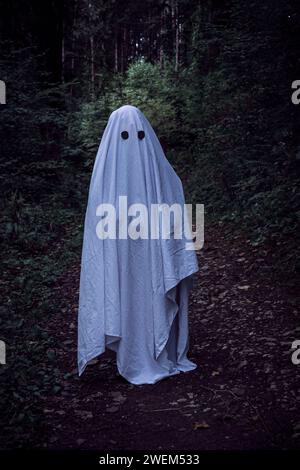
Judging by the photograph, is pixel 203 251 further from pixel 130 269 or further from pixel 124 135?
pixel 124 135

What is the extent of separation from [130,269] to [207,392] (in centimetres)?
138

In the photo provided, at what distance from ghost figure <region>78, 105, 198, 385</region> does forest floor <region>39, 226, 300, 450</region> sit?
33 cm

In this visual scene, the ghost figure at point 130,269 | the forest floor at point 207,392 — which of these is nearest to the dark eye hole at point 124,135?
the ghost figure at point 130,269

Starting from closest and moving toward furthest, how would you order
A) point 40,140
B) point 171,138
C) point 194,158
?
point 40,140, point 194,158, point 171,138

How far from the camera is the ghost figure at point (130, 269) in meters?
4.97

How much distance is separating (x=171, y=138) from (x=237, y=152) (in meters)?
10.2

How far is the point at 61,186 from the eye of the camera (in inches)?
541

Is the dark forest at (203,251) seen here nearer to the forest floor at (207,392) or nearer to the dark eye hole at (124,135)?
the forest floor at (207,392)

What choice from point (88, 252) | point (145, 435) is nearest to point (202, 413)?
point (145, 435)

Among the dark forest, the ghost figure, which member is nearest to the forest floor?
the dark forest

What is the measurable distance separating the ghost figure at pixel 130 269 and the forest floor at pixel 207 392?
1.07ft

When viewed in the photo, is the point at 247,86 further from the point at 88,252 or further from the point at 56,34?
the point at 56,34

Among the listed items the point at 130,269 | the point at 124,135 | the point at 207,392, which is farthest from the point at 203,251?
the point at 207,392

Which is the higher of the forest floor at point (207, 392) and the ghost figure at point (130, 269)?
the ghost figure at point (130, 269)
